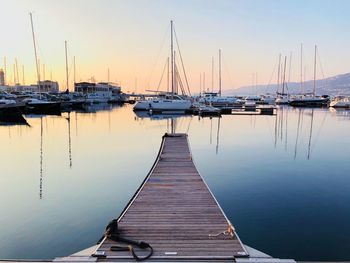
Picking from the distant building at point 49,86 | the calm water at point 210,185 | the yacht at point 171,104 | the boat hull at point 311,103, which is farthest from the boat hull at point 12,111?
the distant building at point 49,86

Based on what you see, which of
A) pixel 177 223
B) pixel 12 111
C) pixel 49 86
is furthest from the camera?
pixel 49 86

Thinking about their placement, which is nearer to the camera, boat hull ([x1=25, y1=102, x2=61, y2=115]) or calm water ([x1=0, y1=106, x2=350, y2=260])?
calm water ([x1=0, y1=106, x2=350, y2=260])

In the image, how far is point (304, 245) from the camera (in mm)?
7438

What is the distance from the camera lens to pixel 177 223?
6.28 metres

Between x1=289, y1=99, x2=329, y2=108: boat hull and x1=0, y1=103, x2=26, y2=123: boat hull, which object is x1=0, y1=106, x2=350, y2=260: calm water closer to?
x1=0, y1=103, x2=26, y2=123: boat hull

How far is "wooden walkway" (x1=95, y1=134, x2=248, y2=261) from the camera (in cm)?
492

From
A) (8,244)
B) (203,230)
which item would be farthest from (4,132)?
(203,230)

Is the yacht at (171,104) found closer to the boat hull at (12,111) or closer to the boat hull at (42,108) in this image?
the boat hull at (42,108)

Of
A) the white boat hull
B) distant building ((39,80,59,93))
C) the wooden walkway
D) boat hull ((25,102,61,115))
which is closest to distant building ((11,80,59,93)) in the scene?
distant building ((39,80,59,93))

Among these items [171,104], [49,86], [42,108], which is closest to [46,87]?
[49,86]

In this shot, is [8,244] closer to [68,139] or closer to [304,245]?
[304,245]

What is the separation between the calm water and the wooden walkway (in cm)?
151

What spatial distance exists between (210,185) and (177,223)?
665cm

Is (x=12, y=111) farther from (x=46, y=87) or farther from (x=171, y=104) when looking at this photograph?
(x=46, y=87)
